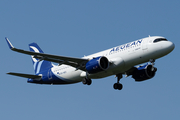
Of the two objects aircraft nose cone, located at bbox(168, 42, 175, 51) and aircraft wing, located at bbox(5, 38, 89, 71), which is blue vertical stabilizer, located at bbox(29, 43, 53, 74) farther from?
aircraft nose cone, located at bbox(168, 42, 175, 51)

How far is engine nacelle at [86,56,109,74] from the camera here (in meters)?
39.2

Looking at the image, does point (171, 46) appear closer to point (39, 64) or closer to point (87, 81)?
point (87, 81)

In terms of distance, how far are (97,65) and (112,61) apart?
6.01ft

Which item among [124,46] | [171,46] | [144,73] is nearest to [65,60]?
[124,46]

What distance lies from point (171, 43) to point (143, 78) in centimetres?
782

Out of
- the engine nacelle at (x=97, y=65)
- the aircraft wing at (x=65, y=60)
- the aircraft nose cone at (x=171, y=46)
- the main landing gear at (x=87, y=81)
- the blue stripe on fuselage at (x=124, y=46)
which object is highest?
the blue stripe on fuselage at (x=124, y=46)

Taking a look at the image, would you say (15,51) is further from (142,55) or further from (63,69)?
(142,55)

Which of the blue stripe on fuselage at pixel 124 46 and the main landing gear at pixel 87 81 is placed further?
the main landing gear at pixel 87 81

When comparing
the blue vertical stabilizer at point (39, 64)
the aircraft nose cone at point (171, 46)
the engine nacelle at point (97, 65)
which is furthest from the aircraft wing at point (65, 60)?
the aircraft nose cone at point (171, 46)

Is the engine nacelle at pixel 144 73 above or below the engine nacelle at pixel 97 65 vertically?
above

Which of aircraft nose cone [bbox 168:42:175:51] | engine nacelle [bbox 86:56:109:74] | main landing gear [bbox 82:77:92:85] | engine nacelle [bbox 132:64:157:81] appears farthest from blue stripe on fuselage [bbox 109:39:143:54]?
engine nacelle [bbox 132:64:157:81]

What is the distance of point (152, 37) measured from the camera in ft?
129

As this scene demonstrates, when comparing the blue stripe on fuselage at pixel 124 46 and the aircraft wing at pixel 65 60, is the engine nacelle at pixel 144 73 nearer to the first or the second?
the blue stripe on fuselage at pixel 124 46

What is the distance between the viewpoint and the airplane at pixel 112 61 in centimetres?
3847
